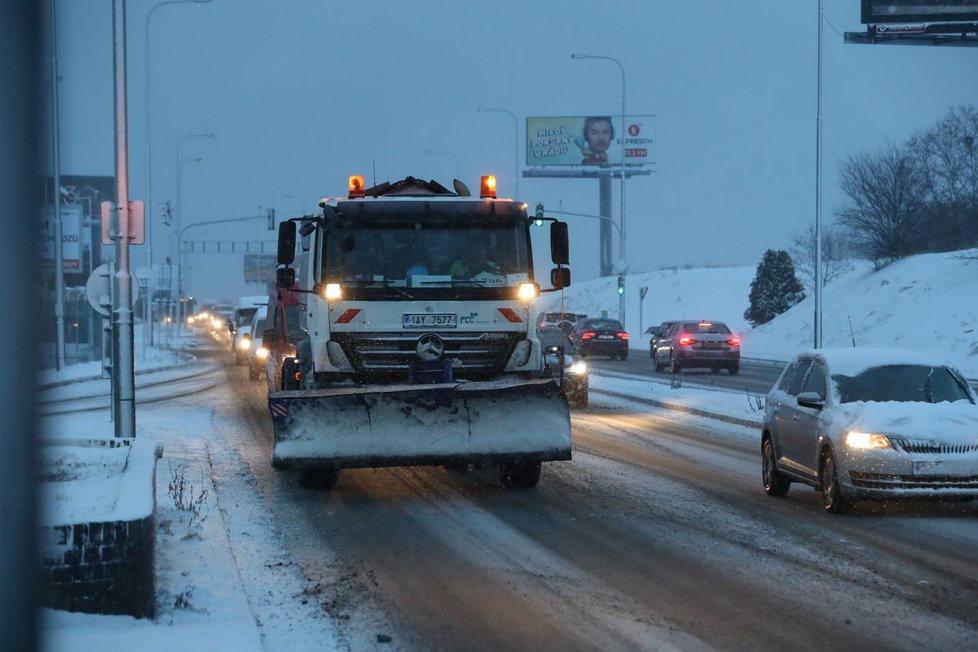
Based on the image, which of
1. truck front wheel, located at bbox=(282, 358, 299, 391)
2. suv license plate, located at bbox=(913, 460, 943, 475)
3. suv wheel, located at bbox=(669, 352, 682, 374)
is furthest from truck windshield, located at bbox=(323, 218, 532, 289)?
suv wheel, located at bbox=(669, 352, 682, 374)

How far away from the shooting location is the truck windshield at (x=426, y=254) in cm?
1374

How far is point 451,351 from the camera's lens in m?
13.7

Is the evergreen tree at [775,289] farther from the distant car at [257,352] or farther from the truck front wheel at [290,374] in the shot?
the truck front wheel at [290,374]

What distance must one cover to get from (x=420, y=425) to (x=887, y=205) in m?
54.5

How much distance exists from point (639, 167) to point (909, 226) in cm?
3417

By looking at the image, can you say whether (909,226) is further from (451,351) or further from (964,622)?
(964,622)

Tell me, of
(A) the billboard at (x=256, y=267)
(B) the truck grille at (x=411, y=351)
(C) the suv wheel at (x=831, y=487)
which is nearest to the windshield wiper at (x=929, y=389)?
(C) the suv wheel at (x=831, y=487)

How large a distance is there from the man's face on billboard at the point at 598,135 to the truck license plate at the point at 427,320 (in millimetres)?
81513

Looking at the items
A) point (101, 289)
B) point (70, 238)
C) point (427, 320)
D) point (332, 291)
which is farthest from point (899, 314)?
point (332, 291)

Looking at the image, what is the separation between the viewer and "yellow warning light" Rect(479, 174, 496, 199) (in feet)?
47.6

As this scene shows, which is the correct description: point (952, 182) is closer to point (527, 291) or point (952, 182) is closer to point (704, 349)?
point (704, 349)

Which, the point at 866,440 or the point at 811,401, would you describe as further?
the point at 811,401

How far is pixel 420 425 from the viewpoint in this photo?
12.8 meters

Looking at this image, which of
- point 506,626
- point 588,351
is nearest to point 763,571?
point 506,626
